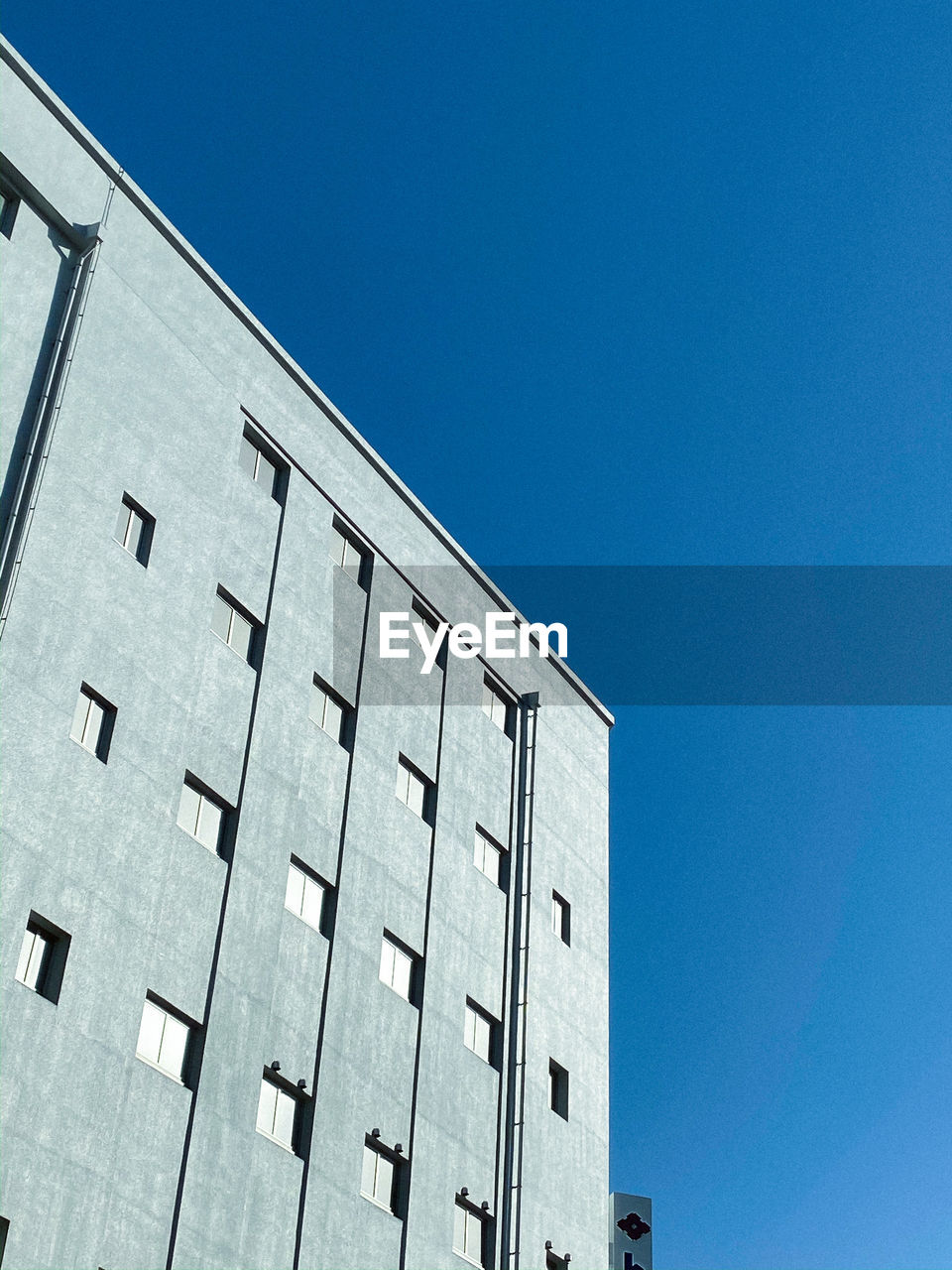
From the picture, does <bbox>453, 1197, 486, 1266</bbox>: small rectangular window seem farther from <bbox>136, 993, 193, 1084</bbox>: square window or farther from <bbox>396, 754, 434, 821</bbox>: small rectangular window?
<bbox>396, 754, 434, 821</bbox>: small rectangular window

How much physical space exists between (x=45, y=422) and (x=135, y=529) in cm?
280

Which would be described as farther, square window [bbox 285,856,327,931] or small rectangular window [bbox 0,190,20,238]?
square window [bbox 285,856,327,931]

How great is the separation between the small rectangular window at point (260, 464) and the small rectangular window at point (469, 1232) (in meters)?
16.1

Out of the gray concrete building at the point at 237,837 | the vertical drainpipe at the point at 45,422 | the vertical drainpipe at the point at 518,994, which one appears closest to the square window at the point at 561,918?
the gray concrete building at the point at 237,837

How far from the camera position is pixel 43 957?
22938 millimetres

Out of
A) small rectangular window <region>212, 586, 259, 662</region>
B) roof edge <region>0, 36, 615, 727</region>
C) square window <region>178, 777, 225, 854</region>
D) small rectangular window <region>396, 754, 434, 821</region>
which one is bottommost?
square window <region>178, 777, 225, 854</region>

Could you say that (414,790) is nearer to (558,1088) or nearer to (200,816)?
(200,816)

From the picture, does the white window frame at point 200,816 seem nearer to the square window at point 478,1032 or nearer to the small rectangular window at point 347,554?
the small rectangular window at point 347,554

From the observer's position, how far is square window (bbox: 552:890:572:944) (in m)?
37.2

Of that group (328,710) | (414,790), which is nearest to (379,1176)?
(414,790)

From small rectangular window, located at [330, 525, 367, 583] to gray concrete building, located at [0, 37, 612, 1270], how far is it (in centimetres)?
9

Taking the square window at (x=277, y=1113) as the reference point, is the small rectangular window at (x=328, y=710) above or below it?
above

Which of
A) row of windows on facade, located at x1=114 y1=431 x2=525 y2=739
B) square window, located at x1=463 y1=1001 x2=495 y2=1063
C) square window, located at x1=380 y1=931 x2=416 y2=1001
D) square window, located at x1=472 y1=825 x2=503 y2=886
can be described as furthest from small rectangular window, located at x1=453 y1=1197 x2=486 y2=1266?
row of windows on facade, located at x1=114 y1=431 x2=525 y2=739

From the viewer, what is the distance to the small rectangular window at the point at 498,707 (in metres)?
38.6
